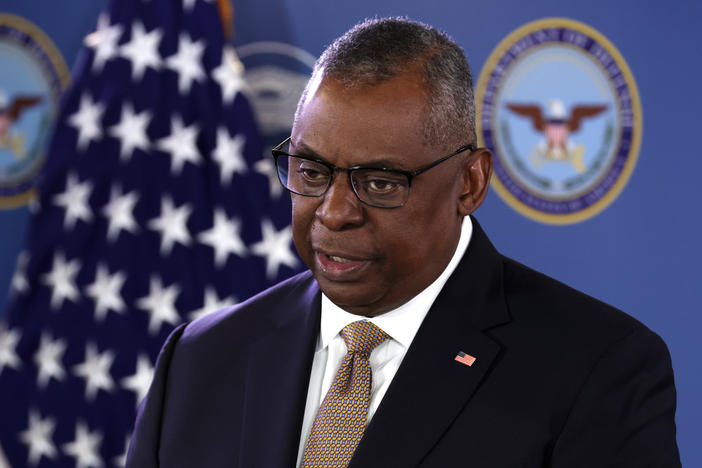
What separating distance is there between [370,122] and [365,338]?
0.33m

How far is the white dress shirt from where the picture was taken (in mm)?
1204

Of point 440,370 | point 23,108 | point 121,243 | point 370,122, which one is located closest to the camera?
point 370,122

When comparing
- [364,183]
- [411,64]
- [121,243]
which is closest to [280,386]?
[364,183]

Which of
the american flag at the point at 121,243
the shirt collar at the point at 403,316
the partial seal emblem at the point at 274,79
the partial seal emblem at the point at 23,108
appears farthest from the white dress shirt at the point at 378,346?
the partial seal emblem at the point at 23,108

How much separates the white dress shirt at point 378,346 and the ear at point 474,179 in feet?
0.24

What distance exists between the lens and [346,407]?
1165 mm

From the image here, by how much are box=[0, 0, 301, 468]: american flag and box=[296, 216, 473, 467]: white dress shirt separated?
5.90 feet

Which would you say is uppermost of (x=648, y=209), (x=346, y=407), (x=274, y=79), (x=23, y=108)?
(x=274, y=79)

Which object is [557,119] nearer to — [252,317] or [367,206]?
[252,317]

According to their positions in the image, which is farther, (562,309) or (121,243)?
(121,243)

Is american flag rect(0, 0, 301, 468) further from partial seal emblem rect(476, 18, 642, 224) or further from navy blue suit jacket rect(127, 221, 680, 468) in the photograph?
navy blue suit jacket rect(127, 221, 680, 468)

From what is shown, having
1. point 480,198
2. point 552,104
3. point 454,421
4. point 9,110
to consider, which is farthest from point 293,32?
point 454,421

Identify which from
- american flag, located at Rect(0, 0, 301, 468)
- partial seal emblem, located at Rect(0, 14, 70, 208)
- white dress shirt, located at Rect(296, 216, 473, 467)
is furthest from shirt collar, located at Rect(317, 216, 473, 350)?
partial seal emblem, located at Rect(0, 14, 70, 208)

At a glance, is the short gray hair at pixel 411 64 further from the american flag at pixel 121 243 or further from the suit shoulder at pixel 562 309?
the american flag at pixel 121 243
